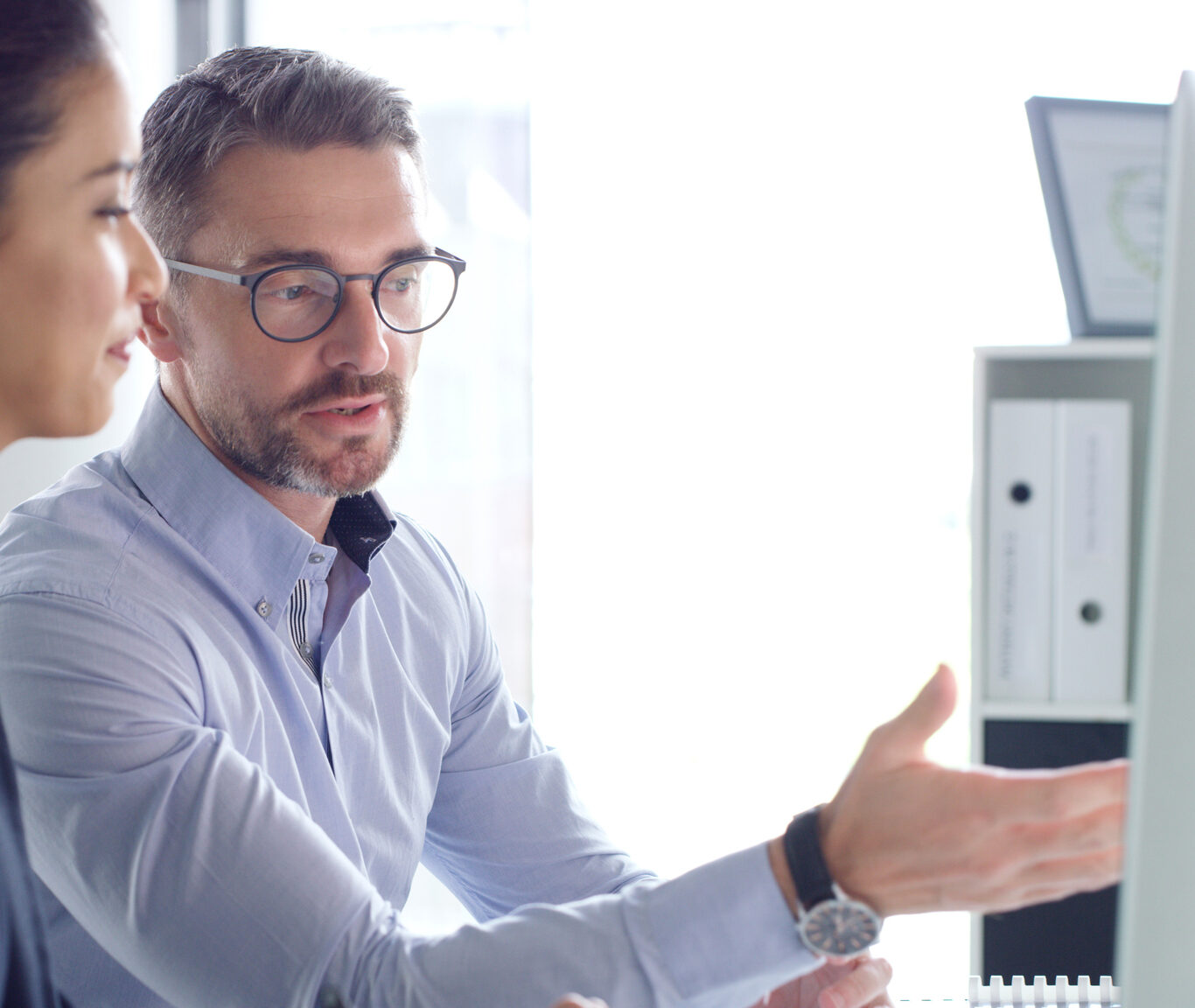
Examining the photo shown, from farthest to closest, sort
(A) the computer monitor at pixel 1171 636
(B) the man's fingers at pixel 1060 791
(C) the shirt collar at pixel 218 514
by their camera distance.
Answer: (C) the shirt collar at pixel 218 514
(B) the man's fingers at pixel 1060 791
(A) the computer monitor at pixel 1171 636

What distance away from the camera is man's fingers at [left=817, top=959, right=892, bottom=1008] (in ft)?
2.96

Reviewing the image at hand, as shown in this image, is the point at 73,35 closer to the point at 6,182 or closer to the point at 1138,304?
the point at 6,182

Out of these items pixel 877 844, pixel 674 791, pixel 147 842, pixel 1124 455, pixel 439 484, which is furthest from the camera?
pixel 674 791

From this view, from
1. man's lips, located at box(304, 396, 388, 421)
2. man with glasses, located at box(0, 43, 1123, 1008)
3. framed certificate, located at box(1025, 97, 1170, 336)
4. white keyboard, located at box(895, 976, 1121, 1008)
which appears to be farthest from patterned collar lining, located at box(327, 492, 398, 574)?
framed certificate, located at box(1025, 97, 1170, 336)

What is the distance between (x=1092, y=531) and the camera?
4.92 feet

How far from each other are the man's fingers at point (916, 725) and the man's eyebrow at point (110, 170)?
0.64m

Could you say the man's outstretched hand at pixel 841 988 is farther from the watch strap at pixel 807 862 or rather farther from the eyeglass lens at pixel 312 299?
the eyeglass lens at pixel 312 299

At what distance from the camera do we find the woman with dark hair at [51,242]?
2.29 ft

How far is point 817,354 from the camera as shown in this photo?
2.76 meters

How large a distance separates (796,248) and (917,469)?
2.16 ft

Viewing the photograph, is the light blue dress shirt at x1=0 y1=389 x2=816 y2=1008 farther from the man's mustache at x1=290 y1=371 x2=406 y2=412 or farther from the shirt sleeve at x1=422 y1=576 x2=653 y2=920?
the man's mustache at x1=290 y1=371 x2=406 y2=412

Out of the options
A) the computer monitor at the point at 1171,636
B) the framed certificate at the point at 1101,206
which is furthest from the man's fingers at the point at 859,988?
the framed certificate at the point at 1101,206

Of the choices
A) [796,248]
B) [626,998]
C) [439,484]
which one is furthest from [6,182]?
[796,248]

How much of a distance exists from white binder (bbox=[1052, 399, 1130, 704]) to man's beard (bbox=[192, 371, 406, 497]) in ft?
3.09
